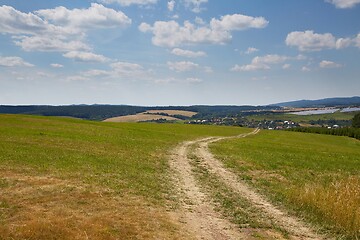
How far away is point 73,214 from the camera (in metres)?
14.5

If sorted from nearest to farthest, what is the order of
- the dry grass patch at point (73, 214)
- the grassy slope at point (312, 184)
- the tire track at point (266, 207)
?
1. the dry grass patch at point (73, 214)
2. the tire track at point (266, 207)
3. the grassy slope at point (312, 184)

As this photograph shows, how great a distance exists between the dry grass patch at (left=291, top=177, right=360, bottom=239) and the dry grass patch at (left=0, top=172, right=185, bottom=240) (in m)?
8.09

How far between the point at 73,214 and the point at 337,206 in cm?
1342

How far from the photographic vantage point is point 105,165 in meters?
27.6

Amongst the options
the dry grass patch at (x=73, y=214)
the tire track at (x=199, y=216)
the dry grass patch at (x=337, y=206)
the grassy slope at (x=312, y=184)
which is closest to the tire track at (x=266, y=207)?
the grassy slope at (x=312, y=184)

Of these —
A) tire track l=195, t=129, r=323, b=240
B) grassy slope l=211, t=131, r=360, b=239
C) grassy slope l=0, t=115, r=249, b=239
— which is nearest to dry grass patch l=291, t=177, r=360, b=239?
grassy slope l=211, t=131, r=360, b=239

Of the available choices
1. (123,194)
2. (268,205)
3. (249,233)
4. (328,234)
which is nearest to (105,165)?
(123,194)

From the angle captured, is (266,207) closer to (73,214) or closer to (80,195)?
(80,195)

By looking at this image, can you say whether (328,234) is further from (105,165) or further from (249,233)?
(105,165)

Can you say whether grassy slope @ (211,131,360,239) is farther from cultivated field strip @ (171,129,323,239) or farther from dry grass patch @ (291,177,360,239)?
cultivated field strip @ (171,129,323,239)

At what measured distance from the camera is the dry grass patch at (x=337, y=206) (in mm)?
15250

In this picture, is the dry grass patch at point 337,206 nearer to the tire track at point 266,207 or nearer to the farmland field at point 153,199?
the farmland field at point 153,199

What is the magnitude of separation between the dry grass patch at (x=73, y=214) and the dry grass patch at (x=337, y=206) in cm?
809

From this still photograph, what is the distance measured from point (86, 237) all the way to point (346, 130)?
13686 centimetres
